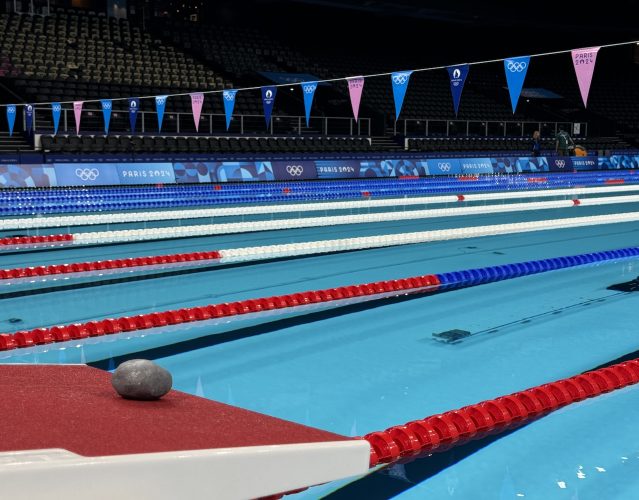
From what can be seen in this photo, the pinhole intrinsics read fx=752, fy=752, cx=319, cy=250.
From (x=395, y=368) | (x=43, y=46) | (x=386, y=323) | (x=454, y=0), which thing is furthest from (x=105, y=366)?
(x=454, y=0)

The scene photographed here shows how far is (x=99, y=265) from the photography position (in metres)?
5.97

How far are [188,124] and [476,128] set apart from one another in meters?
9.04

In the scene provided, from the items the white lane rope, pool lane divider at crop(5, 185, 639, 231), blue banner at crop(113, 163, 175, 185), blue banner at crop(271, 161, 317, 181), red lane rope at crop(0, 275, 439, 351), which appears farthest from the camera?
blue banner at crop(271, 161, 317, 181)

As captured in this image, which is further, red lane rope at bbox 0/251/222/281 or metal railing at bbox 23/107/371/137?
metal railing at bbox 23/107/371/137

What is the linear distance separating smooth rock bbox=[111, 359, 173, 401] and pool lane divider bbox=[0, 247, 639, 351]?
6.49 feet

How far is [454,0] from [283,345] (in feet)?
69.2

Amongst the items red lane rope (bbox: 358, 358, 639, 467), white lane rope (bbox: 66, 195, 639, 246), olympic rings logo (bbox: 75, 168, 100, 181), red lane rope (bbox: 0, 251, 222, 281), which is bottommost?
white lane rope (bbox: 66, 195, 639, 246)

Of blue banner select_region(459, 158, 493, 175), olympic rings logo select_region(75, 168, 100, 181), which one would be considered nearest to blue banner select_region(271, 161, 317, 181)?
olympic rings logo select_region(75, 168, 100, 181)

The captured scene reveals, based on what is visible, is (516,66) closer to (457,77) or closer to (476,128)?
(457,77)

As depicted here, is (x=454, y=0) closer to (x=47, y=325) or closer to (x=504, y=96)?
(x=504, y=96)

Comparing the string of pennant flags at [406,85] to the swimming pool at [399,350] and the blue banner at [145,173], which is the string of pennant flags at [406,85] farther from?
the swimming pool at [399,350]

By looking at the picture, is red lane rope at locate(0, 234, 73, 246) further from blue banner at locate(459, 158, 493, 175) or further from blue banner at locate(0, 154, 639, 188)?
blue banner at locate(459, 158, 493, 175)

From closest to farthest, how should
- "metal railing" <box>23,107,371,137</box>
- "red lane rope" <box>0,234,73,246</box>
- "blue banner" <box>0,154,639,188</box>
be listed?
1. "red lane rope" <box>0,234,73,246</box>
2. "blue banner" <box>0,154,639,188</box>
3. "metal railing" <box>23,107,371,137</box>

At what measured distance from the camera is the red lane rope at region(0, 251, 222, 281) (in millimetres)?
5652
